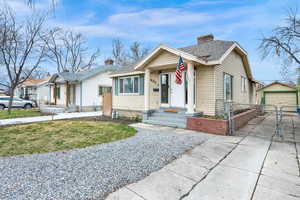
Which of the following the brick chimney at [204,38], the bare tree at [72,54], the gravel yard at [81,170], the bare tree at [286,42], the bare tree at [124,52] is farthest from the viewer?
the bare tree at [124,52]

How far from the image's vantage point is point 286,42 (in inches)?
313

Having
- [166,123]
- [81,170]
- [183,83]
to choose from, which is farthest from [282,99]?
[81,170]

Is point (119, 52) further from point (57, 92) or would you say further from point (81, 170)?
point (81, 170)

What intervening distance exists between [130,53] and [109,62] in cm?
1198

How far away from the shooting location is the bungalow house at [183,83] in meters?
7.06

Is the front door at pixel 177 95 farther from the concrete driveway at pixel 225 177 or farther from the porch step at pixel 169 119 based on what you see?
the concrete driveway at pixel 225 177

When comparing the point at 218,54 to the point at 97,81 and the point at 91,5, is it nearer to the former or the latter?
the point at 91,5

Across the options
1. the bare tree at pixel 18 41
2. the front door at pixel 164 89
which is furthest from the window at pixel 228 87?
the bare tree at pixel 18 41

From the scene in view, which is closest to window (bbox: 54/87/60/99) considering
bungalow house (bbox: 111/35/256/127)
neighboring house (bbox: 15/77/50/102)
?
neighboring house (bbox: 15/77/50/102)

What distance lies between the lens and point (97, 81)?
51.9ft

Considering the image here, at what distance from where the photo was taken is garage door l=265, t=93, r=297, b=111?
15922 millimetres

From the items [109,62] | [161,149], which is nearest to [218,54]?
[161,149]

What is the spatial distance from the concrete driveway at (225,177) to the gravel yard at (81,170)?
10.9 inches

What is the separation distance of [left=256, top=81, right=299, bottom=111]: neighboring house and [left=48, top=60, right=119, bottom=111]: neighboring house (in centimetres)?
1771
